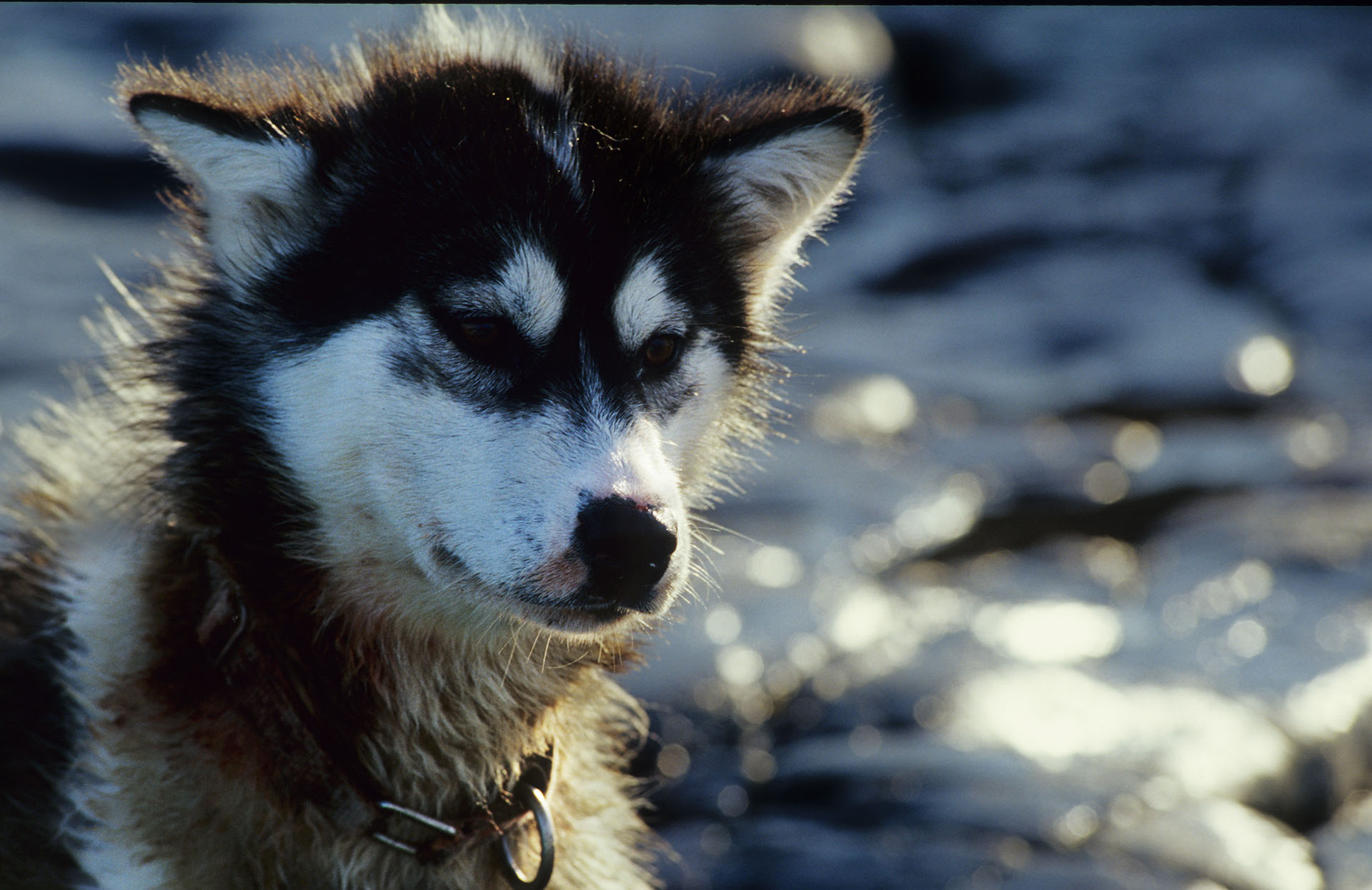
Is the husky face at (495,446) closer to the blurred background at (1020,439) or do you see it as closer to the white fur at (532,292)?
the white fur at (532,292)

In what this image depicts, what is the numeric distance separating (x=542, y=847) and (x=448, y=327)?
106 cm

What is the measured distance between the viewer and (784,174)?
306 cm

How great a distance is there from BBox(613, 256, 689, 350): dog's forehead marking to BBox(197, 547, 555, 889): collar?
36.5 inches

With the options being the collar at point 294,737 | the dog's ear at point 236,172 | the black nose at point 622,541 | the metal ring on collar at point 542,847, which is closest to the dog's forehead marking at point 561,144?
the dog's ear at point 236,172

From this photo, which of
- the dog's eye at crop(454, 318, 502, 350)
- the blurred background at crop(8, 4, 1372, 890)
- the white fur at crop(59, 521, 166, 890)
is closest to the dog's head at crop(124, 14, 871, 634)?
the dog's eye at crop(454, 318, 502, 350)

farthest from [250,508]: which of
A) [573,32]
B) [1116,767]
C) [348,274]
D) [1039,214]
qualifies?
[1039,214]

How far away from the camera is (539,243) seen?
100 inches

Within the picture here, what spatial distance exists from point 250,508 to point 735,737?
2.39m

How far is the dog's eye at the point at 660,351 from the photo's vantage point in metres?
2.75

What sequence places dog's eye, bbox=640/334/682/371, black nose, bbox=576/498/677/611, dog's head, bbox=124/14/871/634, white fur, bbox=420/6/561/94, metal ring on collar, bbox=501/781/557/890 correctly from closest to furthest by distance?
→ black nose, bbox=576/498/677/611 → dog's head, bbox=124/14/871/634 → metal ring on collar, bbox=501/781/557/890 → dog's eye, bbox=640/334/682/371 → white fur, bbox=420/6/561/94

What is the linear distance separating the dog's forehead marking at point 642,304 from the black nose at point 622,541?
49 cm

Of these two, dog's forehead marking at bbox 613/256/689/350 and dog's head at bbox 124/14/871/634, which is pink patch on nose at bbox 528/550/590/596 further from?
dog's forehead marking at bbox 613/256/689/350

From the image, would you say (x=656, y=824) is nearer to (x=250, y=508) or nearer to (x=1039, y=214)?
(x=250, y=508)

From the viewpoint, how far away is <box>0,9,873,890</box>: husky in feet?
7.85
